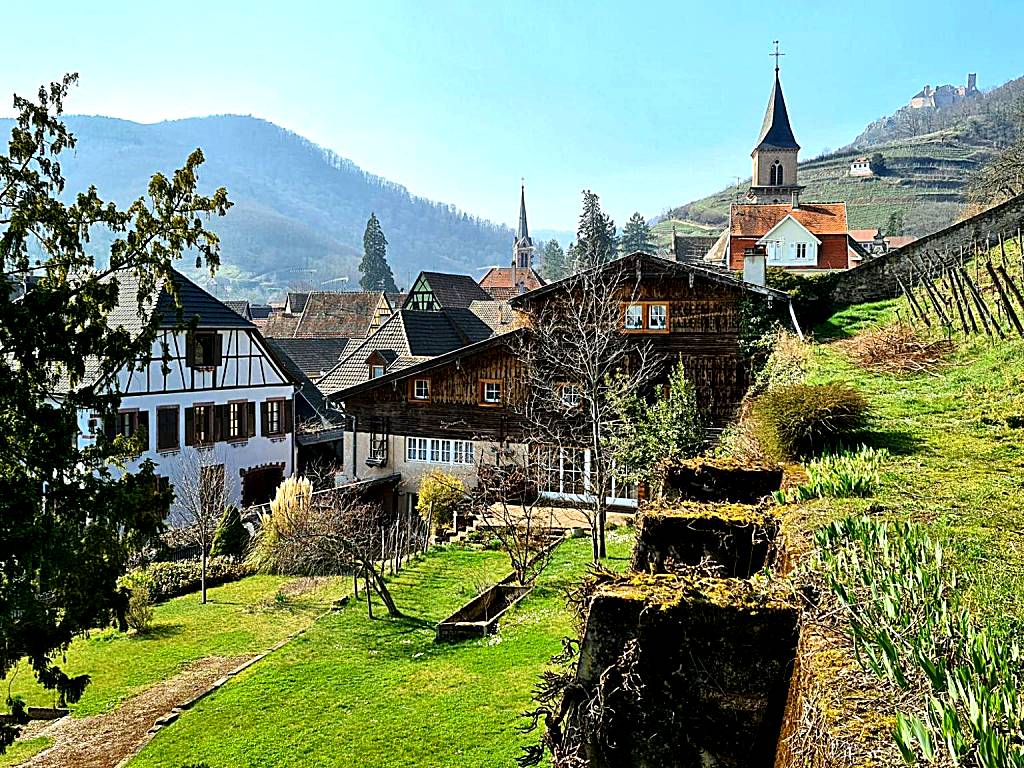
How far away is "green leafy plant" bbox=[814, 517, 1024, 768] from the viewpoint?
2.78 m

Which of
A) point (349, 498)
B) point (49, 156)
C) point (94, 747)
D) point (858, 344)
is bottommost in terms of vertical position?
point (94, 747)

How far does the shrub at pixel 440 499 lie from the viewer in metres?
24.9

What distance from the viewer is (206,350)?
2905cm

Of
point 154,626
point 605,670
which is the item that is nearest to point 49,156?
point 605,670

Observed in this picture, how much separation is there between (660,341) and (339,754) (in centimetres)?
1737

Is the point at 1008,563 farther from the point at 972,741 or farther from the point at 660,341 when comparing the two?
the point at 660,341

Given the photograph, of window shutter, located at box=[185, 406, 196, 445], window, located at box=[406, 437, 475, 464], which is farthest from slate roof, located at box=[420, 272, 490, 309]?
window shutter, located at box=[185, 406, 196, 445]

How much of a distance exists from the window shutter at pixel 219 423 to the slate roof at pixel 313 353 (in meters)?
19.5

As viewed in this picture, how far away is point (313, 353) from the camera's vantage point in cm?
5184

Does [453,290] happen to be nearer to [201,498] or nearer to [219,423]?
[219,423]

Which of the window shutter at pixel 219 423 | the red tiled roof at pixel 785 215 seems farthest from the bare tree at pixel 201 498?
the red tiled roof at pixel 785 215

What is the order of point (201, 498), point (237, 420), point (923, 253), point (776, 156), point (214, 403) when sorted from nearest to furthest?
1. point (201, 498)
2. point (923, 253)
3. point (214, 403)
4. point (237, 420)
5. point (776, 156)

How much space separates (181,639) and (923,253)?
74.3 ft

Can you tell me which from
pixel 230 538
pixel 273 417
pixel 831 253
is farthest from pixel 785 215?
pixel 230 538
